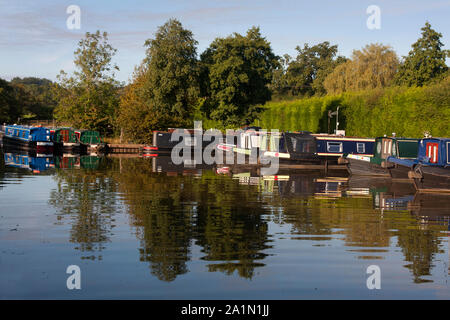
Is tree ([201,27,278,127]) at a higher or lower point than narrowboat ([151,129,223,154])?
higher

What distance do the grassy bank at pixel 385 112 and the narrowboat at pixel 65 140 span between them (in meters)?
22.0

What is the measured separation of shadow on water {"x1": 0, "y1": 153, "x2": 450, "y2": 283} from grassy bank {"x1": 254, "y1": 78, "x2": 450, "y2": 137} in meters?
11.6

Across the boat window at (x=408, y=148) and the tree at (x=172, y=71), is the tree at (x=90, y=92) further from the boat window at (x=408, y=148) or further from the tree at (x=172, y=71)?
the boat window at (x=408, y=148)

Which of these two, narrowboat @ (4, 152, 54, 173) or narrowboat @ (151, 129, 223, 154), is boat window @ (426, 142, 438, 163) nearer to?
narrowboat @ (4, 152, 54, 173)

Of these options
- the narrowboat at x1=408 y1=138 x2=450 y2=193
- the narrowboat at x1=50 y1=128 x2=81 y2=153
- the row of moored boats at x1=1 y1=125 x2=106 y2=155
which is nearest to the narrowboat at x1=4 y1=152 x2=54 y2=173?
the row of moored boats at x1=1 y1=125 x2=106 y2=155

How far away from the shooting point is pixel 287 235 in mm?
13102

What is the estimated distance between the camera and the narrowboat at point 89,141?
194 feet

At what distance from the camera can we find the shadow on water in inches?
432

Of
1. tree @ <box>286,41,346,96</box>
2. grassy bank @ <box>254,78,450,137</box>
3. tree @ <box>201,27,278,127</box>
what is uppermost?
tree @ <box>286,41,346,96</box>

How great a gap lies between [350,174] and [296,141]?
4102 mm

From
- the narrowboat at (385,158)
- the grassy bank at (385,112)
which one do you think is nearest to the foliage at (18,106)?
the grassy bank at (385,112)

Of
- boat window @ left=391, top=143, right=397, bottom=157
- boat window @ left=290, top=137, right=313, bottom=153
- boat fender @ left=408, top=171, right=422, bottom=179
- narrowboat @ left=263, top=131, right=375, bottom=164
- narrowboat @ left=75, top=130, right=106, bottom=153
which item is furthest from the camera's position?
narrowboat @ left=75, top=130, right=106, bottom=153

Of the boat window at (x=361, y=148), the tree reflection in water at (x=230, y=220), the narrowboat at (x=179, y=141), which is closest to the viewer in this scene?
the tree reflection in water at (x=230, y=220)

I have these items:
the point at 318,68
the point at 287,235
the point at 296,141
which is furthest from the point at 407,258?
the point at 318,68
